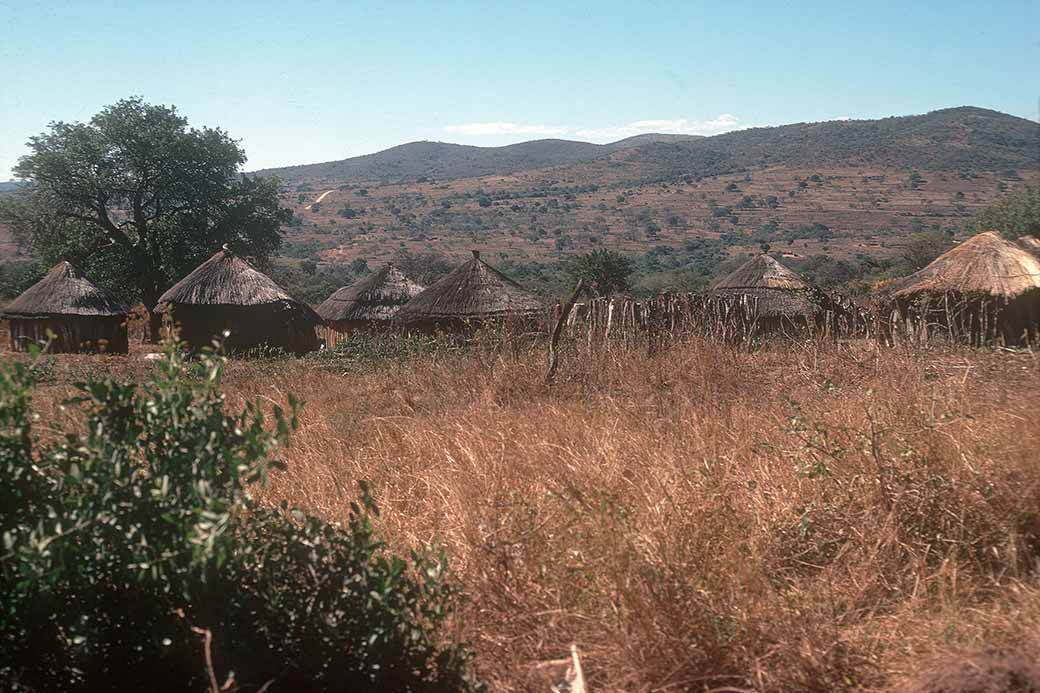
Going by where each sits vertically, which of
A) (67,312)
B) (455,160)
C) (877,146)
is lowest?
(67,312)

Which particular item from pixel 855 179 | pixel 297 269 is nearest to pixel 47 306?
pixel 297 269

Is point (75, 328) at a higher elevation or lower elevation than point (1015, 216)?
lower

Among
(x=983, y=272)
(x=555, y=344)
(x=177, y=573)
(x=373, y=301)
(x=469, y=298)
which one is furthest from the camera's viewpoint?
(x=373, y=301)

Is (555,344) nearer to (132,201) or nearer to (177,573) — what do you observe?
(177,573)

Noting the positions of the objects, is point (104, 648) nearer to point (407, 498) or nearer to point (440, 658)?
point (440, 658)

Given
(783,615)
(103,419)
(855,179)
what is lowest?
(783,615)

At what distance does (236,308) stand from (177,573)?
71.9 ft

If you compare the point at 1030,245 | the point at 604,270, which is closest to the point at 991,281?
the point at 1030,245

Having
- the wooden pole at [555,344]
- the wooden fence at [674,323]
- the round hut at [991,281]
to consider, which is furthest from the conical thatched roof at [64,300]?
the wooden pole at [555,344]

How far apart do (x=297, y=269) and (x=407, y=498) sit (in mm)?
42101

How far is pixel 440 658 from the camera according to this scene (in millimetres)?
2434

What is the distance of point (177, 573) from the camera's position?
7.12ft

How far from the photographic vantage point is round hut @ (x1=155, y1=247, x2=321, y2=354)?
22938 mm

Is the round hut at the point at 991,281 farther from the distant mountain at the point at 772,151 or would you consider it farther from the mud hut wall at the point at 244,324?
the distant mountain at the point at 772,151
